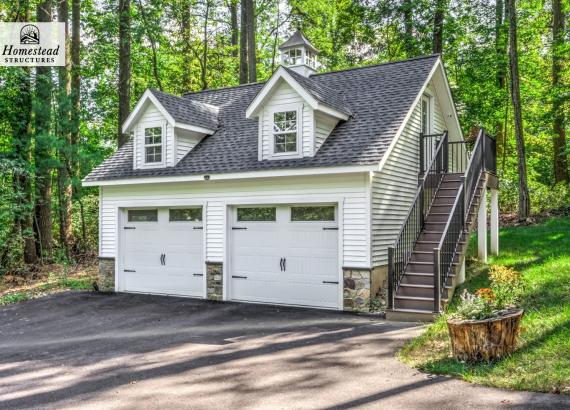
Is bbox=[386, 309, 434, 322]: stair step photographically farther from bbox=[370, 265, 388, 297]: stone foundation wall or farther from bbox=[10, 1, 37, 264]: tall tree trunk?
bbox=[10, 1, 37, 264]: tall tree trunk

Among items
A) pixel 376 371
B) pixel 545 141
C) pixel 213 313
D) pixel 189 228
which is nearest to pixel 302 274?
pixel 213 313

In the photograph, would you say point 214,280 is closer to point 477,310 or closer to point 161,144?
point 161,144

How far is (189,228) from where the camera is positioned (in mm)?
12523

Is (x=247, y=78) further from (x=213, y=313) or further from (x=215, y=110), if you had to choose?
(x=213, y=313)

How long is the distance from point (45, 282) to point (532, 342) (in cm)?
1399

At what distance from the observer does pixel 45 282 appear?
15.4 m

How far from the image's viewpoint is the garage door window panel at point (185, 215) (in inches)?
491

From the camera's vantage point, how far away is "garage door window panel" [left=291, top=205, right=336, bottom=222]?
10.7 metres

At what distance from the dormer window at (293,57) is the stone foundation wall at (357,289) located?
7458mm

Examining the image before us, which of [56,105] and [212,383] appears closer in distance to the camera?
[212,383]

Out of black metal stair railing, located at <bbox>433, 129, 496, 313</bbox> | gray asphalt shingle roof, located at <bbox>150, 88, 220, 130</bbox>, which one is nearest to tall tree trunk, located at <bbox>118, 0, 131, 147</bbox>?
gray asphalt shingle roof, located at <bbox>150, 88, 220, 130</bbox>

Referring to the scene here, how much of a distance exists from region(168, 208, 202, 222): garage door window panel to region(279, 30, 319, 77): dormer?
5.53 m

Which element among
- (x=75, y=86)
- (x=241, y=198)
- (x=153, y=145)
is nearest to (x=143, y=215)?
(x=153, y=145)

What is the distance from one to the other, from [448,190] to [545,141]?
1442 centimetres
